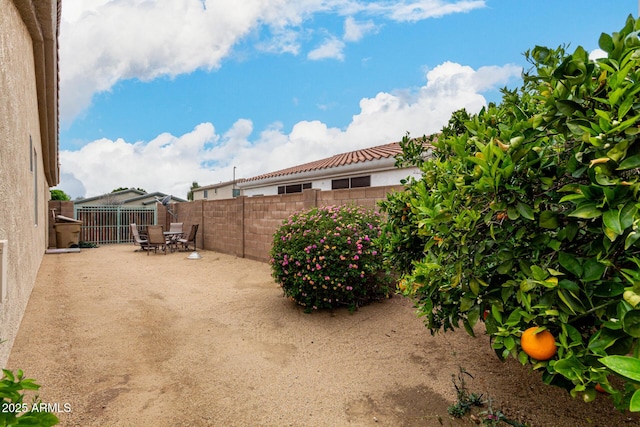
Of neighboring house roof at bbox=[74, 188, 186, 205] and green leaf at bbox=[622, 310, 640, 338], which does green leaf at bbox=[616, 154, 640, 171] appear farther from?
neighboring house roof at bbox=[74, 188, 186, 205]

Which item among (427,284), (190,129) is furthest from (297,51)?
(190,129)

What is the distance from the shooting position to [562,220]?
66.5 inches

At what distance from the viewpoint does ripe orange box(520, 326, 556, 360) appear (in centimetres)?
161

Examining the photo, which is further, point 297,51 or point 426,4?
point 297,51

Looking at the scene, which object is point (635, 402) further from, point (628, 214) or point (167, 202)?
point (167, 202)

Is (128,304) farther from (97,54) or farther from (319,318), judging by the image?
(97,54)

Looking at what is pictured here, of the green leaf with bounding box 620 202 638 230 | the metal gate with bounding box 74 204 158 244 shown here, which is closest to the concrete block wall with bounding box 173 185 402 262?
the green leaf with bounding box 620 202 638 230

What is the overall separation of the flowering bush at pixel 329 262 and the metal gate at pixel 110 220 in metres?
17.6

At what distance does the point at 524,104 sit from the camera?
2520mm

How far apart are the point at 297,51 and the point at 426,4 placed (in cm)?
443

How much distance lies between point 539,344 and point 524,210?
622mm

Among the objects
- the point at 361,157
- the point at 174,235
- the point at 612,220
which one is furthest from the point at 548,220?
the point at 174,235

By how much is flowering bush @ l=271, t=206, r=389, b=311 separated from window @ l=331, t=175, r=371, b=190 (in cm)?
570

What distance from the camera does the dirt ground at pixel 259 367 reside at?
2.95m
